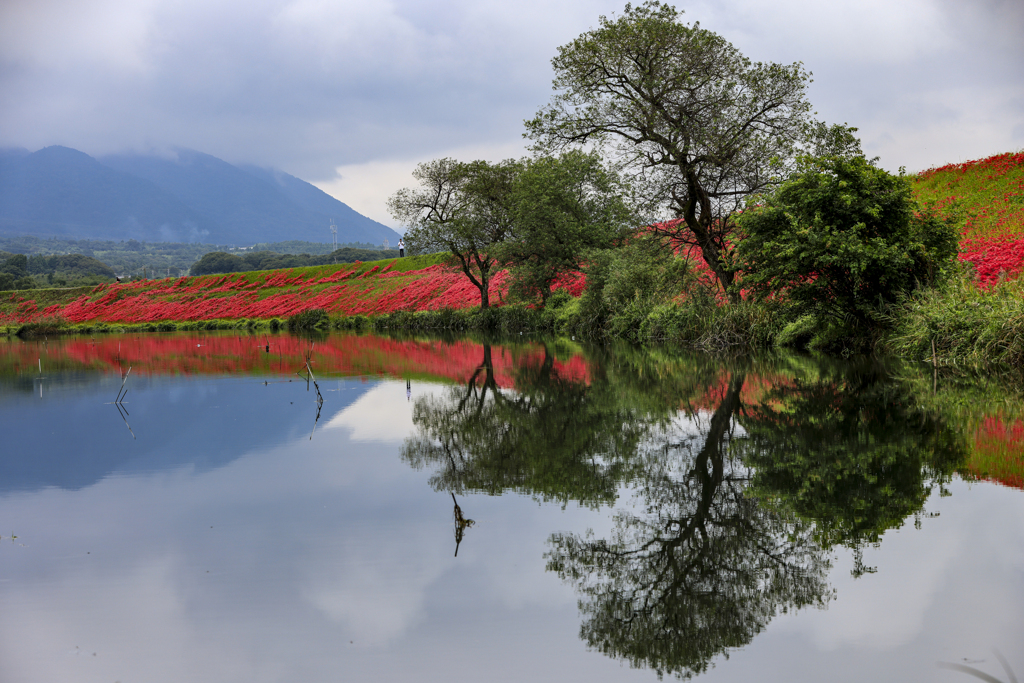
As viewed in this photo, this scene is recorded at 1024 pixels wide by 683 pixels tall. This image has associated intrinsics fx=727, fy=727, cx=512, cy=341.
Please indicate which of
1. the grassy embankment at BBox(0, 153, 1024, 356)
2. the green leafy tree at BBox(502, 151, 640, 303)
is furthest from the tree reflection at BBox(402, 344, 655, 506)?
the green leafy tree at BBox(502, 151, 640, 303)

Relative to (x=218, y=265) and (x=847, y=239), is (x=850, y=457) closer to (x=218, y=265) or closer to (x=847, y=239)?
(x=847, y=239)

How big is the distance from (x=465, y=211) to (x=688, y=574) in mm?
37589

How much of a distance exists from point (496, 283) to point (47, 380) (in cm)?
3123

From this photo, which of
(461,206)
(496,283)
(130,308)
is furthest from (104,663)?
(130,308)

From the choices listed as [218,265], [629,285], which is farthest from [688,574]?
[218,265]

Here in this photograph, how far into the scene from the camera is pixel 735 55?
22.1m

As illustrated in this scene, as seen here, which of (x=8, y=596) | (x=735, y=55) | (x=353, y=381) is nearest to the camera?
(x=8, y=596)

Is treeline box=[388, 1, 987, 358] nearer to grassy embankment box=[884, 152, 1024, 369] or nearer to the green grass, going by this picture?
grassy embankment box=[884, 152, 1024, 369]

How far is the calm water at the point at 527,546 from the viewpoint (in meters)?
3.64

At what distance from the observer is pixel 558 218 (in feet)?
113

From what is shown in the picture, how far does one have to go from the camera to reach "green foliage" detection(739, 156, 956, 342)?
1647 centimetres

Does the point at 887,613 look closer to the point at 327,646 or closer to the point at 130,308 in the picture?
the point at 327,646

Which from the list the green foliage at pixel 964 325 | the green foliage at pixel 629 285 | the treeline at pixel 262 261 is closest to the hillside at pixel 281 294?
the green foliage at pixel 629 285

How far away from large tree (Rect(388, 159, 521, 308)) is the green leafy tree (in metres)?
3.10
